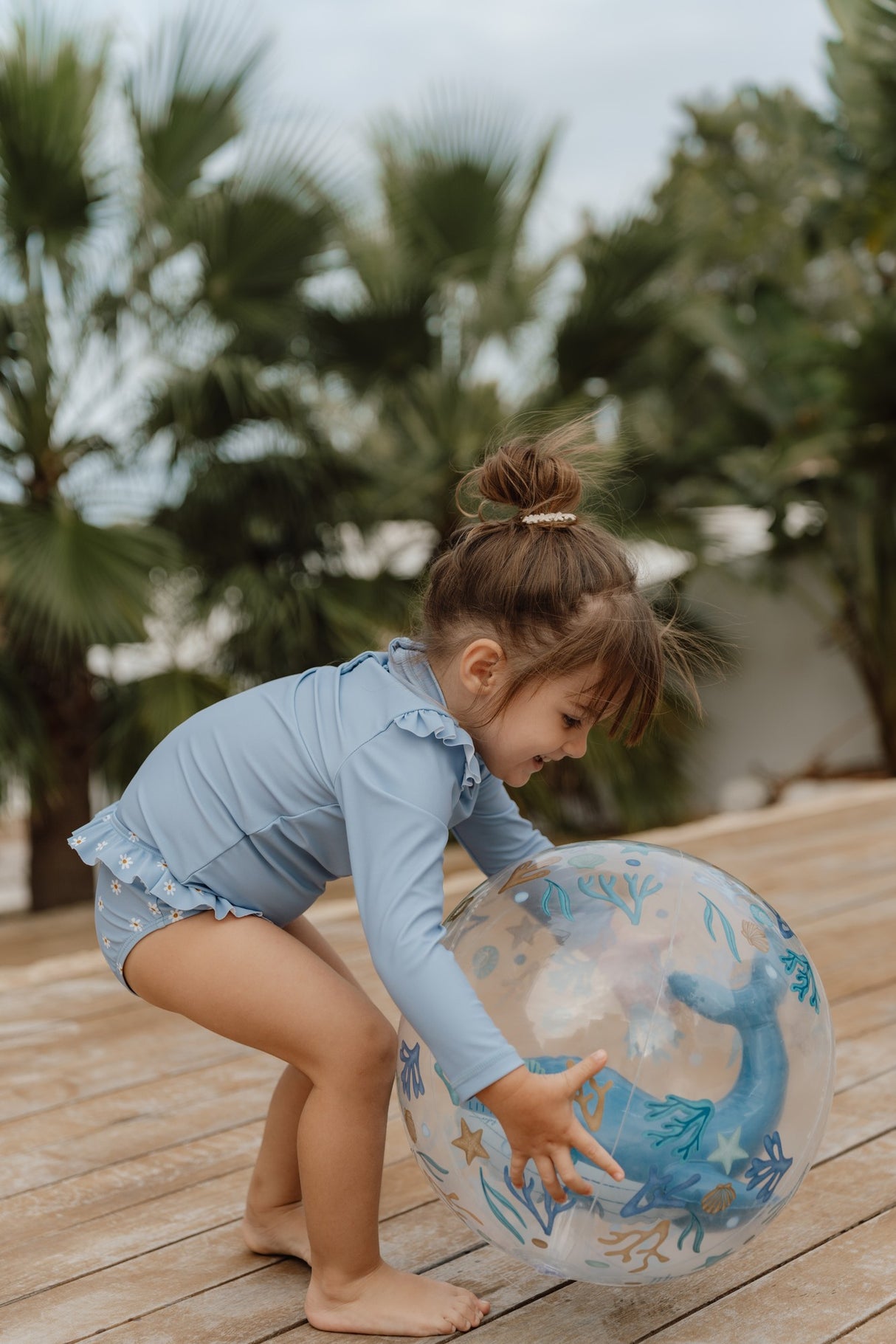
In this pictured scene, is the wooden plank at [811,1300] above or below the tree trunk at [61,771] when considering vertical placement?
above

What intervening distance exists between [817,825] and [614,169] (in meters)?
5.30

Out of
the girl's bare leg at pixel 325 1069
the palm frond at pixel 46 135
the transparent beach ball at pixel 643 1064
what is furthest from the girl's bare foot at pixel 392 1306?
the palm frond at pixel 46 135

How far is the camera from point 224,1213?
192 cm

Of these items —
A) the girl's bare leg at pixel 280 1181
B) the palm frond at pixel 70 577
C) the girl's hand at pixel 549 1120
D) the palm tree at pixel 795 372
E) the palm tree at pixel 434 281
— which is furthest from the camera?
the palm tree at pixel 795 372

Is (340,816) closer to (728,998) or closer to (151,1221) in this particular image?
(728,998)

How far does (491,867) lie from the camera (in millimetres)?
1850

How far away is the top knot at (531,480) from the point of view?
165cm

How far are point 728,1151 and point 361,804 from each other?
535 mm

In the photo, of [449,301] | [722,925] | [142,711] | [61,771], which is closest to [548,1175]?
[722,925]

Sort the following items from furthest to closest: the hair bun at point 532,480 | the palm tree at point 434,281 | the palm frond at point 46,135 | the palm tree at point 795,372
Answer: the palm tree at point 795,372 → the palm tree at point 434,281 → the palm frond at point 46,135 → the hair bun at point 532,480

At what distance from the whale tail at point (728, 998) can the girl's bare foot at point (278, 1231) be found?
25.3 inches

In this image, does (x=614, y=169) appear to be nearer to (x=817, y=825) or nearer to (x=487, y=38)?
(x=487, y=38)

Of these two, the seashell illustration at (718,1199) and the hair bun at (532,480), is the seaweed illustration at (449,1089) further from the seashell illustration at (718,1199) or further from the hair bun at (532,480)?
the hair bun at (532,480)

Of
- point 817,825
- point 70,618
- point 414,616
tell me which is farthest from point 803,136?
point 414,616
